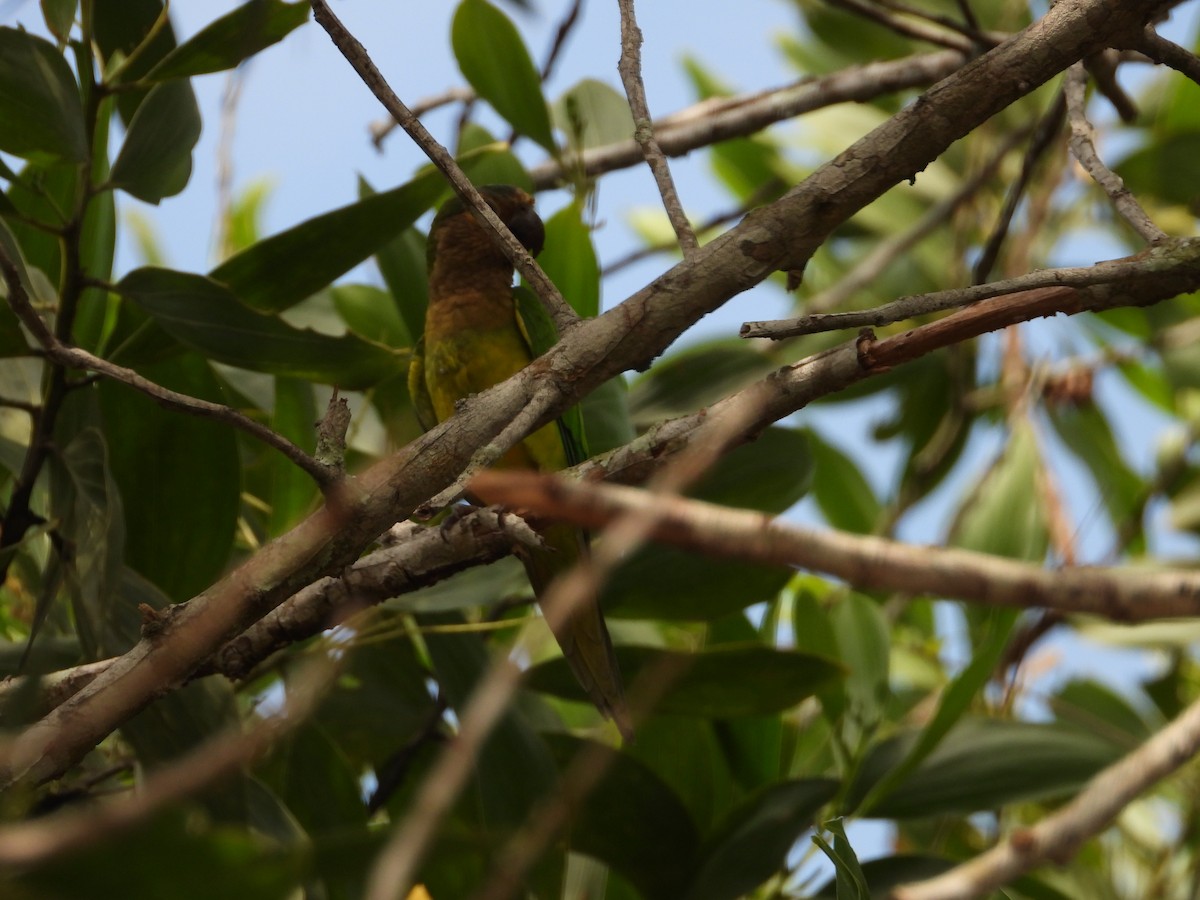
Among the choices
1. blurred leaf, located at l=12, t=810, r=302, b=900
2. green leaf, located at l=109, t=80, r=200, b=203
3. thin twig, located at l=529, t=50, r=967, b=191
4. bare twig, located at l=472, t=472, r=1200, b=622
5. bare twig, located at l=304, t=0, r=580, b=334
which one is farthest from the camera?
thin twig, located at l=529, t=50, r=967, b=191

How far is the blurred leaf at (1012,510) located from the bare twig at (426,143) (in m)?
1.54

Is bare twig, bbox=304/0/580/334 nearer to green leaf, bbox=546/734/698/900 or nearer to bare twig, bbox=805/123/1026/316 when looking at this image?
green leaf, bbox=546/734/698/900

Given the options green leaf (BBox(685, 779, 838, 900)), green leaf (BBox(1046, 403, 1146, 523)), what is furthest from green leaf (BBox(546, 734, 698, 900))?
green leaf (BBox(1046, 403, 1146, 523))

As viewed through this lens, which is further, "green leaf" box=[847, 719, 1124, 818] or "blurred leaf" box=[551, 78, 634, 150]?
"blurred leaf" box=[551, 78, 634, 150]

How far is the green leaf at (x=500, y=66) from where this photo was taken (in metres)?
2.57

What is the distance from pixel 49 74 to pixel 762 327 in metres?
1.21

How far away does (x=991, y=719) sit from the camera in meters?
2.37

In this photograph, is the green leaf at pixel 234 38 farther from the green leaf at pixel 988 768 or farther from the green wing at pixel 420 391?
the green leaf at pixel 988 768

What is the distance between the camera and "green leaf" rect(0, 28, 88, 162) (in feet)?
5.97

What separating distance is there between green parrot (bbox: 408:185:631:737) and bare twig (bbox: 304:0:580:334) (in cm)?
75

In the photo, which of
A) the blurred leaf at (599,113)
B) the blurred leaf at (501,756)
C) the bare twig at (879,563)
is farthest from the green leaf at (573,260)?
the bare twig at (879,563)

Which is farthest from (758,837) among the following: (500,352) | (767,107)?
(767,107)

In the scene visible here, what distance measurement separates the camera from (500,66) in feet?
8.63

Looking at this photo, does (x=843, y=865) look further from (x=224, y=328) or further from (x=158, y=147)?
(x=158, y=147)
